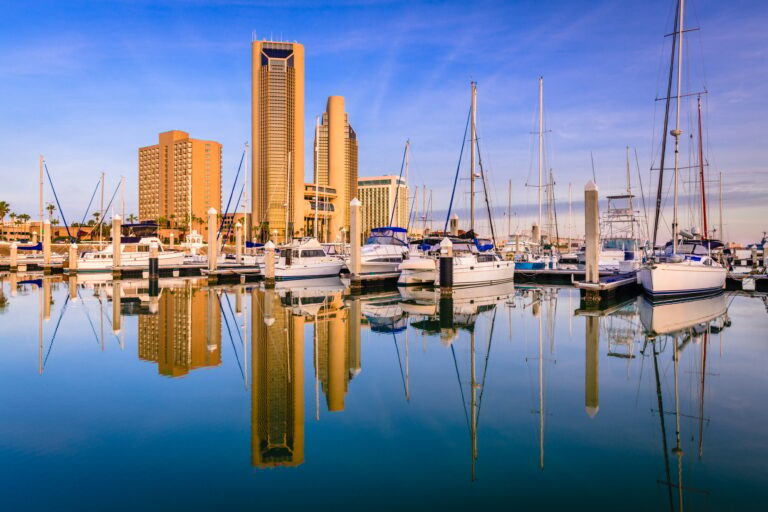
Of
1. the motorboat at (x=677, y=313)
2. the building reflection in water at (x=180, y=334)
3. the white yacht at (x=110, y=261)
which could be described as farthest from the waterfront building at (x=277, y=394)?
the white yacht at (x=110, y=261)

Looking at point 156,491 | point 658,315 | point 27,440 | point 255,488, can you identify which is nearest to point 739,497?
point 255,488

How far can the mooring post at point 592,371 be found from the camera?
8.88 m

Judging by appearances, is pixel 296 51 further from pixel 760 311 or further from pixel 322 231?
pixel 760 311

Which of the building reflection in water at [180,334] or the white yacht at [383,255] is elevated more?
the white yacht at [383,255]

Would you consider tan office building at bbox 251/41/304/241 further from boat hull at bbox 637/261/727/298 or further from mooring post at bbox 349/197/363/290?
boat hull at bbox 637/261/727/298

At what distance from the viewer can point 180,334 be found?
15.4m

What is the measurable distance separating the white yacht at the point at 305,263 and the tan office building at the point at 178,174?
498ft

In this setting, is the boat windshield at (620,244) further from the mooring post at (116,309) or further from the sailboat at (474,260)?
the mooring post at (116,309)

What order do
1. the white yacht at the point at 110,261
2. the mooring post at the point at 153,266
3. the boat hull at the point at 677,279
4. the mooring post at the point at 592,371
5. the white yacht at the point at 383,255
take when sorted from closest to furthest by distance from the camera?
the mooring post at the point at 592,371 < the boat hull at the point at 677,279 < the white yacht at the point at 383,255 < the mooring post at the point at 153,266 < the white yacht at the point at 110,261

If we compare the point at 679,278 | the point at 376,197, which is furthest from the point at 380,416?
the point at 376,197

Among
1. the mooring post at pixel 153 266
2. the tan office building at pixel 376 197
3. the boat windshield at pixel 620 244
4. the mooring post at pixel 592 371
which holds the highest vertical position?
the tan office building at pixel 376 197

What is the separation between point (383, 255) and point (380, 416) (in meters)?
29.0

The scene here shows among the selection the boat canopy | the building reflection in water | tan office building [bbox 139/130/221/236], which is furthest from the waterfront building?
tan office building [bbox 139/130/221/236]

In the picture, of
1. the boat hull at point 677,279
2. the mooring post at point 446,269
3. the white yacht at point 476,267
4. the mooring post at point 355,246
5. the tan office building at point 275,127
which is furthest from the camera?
the tan office building at point 275,127
